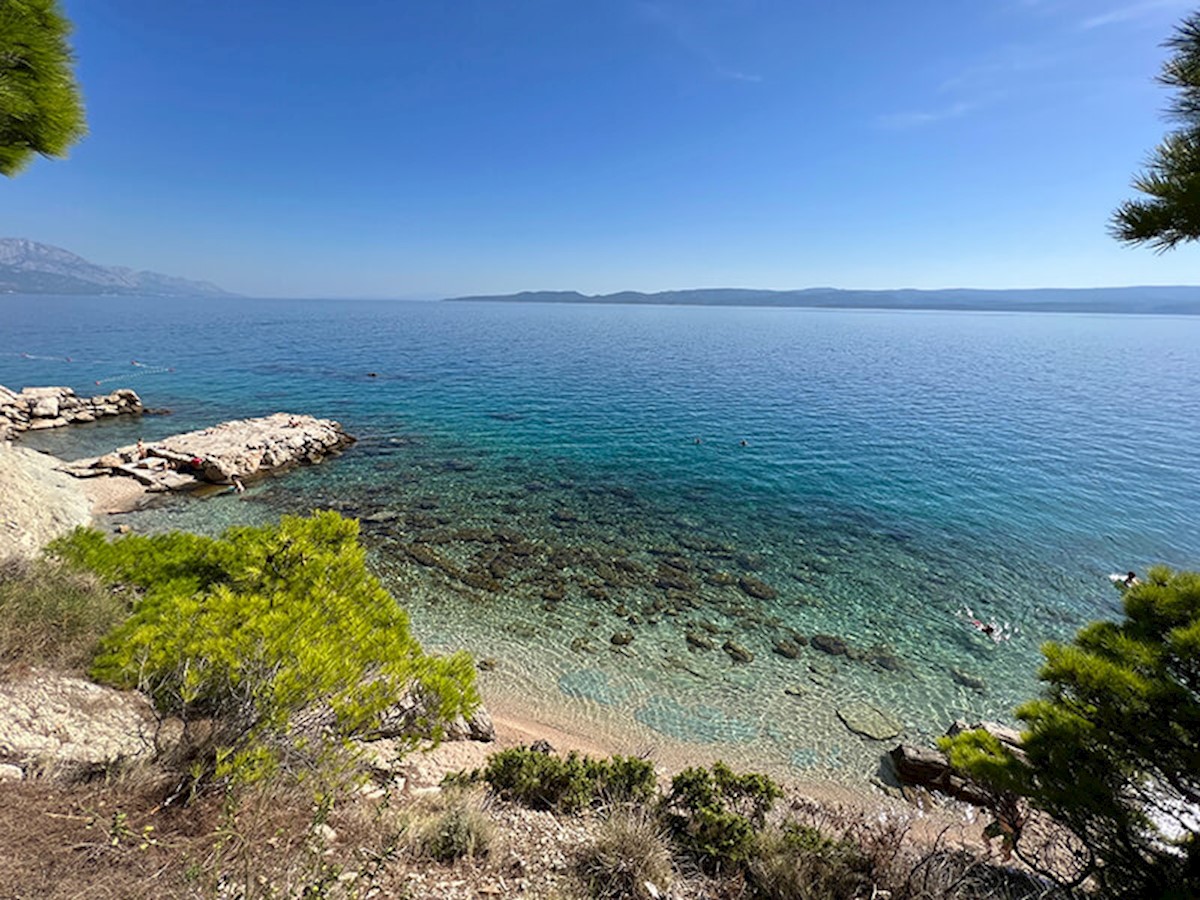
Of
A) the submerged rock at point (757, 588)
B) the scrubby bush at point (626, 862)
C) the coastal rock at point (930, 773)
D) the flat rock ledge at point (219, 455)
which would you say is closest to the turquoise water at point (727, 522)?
the submerged rock at point (757, 588)

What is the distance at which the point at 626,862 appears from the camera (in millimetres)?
5219

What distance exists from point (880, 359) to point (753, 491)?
68.3 meters

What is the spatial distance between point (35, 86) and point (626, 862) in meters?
11.2

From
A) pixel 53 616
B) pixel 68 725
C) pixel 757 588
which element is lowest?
pixel 757 588

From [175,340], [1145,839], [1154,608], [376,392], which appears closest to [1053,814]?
[1145,839]

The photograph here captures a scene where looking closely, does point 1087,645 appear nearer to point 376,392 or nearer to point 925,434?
point 925,434

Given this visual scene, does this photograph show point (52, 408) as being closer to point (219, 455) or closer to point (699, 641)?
point (219, 455)

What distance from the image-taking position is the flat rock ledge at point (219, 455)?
74.0 feet

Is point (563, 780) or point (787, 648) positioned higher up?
point (563, 780)

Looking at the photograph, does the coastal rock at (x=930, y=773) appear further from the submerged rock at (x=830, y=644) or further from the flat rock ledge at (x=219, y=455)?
the flat rock ledge at (x=219, y=455)

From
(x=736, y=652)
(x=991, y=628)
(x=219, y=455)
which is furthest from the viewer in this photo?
(x=219, y=455)

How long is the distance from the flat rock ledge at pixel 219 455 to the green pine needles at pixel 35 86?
1998 centimetres

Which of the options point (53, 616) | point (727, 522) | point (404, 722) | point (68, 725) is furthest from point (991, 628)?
point (53, 616)

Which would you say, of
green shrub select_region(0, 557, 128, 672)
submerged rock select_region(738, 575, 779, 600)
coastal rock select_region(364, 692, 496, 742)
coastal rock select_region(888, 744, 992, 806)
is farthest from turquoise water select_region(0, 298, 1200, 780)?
green shrub select_region(0, 557, 128, 672)
